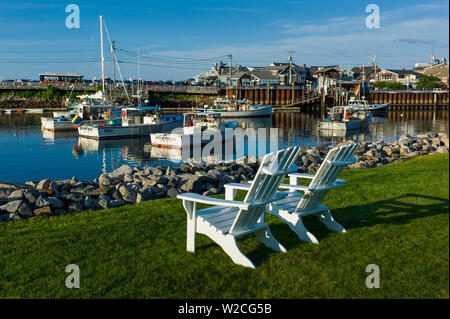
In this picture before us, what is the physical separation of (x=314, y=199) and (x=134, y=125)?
33016mm

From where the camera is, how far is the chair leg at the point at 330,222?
243 inches

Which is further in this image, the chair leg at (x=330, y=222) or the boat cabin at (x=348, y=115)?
the boat cabin at (x=348, y=115)

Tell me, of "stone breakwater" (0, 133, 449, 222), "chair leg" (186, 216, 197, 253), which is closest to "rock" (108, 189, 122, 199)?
"stone breakwater" (0, 133, 449, 222)

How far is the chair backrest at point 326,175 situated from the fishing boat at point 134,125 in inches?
1246

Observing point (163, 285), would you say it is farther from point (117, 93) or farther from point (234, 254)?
point (117, 93)

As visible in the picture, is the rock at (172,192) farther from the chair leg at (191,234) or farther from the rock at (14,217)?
the chair leg at (191,234)

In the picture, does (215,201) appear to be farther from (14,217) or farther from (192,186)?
(192,186)

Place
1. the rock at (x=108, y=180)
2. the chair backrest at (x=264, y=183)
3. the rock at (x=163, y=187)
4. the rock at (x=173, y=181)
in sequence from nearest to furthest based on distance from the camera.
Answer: the chair backrest at (x=264, y=183), the rock at (x=163, y=187), the rock at (x=173, y=181), the rock at (x=108, y=180)

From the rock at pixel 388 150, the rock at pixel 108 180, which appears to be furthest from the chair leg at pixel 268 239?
the rock at pixel 388 150

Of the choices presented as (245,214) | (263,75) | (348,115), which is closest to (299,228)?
(245,214)

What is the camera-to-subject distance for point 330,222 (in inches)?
245

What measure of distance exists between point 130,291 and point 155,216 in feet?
9.56

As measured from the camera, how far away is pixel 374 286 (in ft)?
14.3

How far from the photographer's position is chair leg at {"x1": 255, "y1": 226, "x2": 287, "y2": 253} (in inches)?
215
